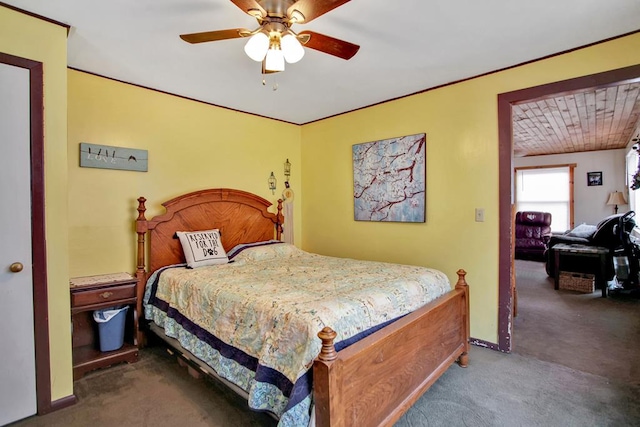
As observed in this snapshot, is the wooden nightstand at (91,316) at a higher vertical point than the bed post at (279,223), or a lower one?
lower

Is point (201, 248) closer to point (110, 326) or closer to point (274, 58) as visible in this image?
point (110, 326)

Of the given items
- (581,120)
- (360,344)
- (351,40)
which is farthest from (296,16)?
(581,120)

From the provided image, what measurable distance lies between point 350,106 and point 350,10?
6.24 feet

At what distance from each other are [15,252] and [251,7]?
1.98m

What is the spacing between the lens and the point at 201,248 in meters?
3.13

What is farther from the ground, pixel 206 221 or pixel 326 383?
pixel 206 221

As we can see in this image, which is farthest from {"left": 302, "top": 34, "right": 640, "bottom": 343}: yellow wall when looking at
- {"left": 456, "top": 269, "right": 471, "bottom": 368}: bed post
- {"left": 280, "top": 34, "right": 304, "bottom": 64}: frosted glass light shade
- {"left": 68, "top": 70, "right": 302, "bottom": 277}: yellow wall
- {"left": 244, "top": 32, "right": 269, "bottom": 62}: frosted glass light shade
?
{"left": 244, "top": 32, "right": 269, "bottom": 62}: frosted glass light shade

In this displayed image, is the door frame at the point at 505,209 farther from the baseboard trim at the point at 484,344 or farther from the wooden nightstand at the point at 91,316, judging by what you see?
the wooden nightstand at the point at 91,316

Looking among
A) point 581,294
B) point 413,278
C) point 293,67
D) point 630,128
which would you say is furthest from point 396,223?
point 630,128

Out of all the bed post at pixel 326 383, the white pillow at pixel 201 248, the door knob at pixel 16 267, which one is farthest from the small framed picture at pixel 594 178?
the door knob at pixel 16 267

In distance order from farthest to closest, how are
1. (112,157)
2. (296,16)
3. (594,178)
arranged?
(594,178), (112,157), (296,16)

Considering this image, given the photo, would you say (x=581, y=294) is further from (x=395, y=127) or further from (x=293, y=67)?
(x=293, y=67)

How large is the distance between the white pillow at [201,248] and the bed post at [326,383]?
1.98 m

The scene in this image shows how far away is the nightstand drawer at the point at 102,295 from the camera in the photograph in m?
2.43
